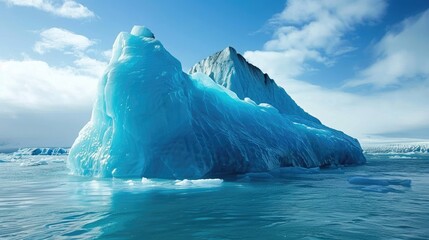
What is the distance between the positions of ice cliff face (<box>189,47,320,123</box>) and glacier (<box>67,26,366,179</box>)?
9028 mm

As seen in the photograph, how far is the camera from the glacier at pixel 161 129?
1088cm

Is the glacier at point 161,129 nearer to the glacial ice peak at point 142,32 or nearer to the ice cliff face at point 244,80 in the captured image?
the glacial ice peak at point 142,32

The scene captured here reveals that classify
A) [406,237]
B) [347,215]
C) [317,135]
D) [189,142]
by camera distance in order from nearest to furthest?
[406,237] → [347,215] → [189,142] → [317,135]

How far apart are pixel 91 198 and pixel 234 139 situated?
6666mm

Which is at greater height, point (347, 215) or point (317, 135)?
point (317, 135)

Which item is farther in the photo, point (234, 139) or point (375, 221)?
point (234, 139)

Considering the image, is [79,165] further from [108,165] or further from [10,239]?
[10,239]

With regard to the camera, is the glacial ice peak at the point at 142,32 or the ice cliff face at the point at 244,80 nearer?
the glacial ice peak at the point at 142,32

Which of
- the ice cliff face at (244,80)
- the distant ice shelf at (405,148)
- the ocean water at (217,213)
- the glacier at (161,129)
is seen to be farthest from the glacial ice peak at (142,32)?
the distant ice shelf at (405,148)

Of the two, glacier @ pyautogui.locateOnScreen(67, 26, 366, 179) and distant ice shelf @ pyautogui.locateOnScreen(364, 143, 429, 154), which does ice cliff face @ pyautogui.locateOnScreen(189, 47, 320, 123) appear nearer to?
glacier @ pyautogui.locateOnScreen(67, 26, 366, 179)

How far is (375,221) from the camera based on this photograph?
438 centimetres

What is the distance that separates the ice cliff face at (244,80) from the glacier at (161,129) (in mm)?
9028

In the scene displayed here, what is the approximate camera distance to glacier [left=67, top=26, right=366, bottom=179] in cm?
1088

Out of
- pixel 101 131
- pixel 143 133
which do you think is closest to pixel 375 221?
pixel 143 133
